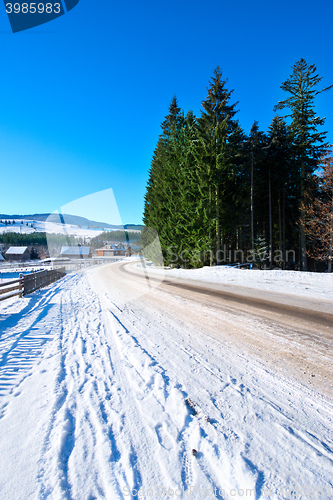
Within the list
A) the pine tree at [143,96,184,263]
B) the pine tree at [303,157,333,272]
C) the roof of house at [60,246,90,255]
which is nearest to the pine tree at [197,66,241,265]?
the pine tree at [143,96,184,263]

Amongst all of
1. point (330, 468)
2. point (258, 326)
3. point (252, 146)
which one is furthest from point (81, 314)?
point (252, 146)

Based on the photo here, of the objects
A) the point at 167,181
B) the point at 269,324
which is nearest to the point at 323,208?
the point at 167,181

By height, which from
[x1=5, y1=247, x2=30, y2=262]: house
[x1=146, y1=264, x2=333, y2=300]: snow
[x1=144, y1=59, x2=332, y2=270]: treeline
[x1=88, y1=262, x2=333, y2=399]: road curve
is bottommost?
[x1=88, y1=262, x2=333, y2=399]: road curve

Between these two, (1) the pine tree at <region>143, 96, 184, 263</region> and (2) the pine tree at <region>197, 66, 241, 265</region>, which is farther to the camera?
(1) the pine tree at <region>143, 96, 184, 263</region>

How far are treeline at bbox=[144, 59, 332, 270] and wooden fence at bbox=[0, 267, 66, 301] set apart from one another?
1061cm

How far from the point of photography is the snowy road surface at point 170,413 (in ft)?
5.53

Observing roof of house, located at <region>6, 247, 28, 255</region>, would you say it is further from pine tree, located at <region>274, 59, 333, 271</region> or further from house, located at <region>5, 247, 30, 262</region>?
pine tree, located at <region>274, 59, 333, 271</region>

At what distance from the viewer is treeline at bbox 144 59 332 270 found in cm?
1697

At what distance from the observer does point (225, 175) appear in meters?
18.4

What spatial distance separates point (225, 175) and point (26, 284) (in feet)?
53.8

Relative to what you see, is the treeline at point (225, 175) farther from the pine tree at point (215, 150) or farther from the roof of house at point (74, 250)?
the roof of house at point (74, 250)

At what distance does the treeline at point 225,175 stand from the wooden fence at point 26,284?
418 inches

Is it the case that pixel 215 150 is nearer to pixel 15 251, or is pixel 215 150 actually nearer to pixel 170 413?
pixel 170 413

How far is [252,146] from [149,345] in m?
21.5
